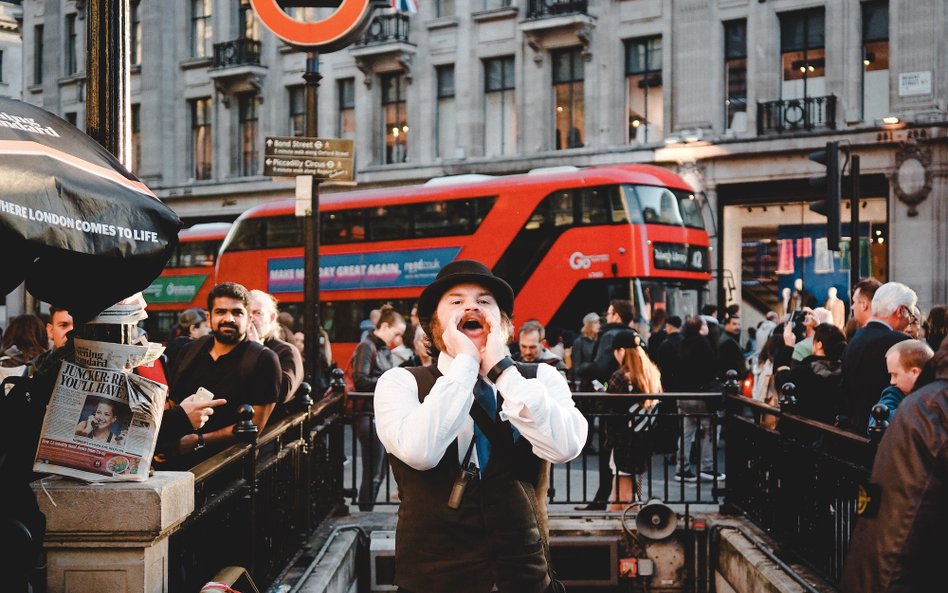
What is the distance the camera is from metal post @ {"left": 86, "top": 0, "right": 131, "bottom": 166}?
4484 mm

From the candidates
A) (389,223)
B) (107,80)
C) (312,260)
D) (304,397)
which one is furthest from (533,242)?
(107,80)

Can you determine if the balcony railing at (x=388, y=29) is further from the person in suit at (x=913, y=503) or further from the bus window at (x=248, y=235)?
the person in suit at (x=913, y=503)

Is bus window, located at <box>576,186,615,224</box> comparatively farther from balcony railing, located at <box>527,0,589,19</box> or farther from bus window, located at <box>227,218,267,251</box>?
balcony railing, located at <box>527,0,589,19</box>

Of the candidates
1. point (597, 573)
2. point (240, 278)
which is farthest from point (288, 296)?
point (597, 573)

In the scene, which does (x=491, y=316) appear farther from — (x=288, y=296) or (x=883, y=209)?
(x=883, y=209)

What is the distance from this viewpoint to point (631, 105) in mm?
29516

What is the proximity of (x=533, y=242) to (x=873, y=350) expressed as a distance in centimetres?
1369

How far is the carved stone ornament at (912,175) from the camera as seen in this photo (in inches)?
983

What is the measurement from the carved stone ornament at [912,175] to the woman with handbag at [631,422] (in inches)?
719

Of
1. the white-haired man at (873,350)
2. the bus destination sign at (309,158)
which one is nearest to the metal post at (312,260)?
the bus destination sign at (309,158)

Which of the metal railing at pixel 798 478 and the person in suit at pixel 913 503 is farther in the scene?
the metal railing at pixel 798 478

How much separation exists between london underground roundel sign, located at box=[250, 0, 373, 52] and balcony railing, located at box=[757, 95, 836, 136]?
19738mm

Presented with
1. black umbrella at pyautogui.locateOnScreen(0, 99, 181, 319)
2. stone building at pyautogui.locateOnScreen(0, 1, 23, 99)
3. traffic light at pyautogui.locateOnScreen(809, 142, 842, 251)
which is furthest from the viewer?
stone building at pyautogui.locateOnScreen(0, 1, 23, 99)

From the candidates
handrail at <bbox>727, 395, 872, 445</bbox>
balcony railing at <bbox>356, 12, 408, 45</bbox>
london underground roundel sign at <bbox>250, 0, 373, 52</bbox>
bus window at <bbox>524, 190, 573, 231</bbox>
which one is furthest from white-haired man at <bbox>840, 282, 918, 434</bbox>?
balcony railing at <bbox>356, 12, 408, 45</bbox>
